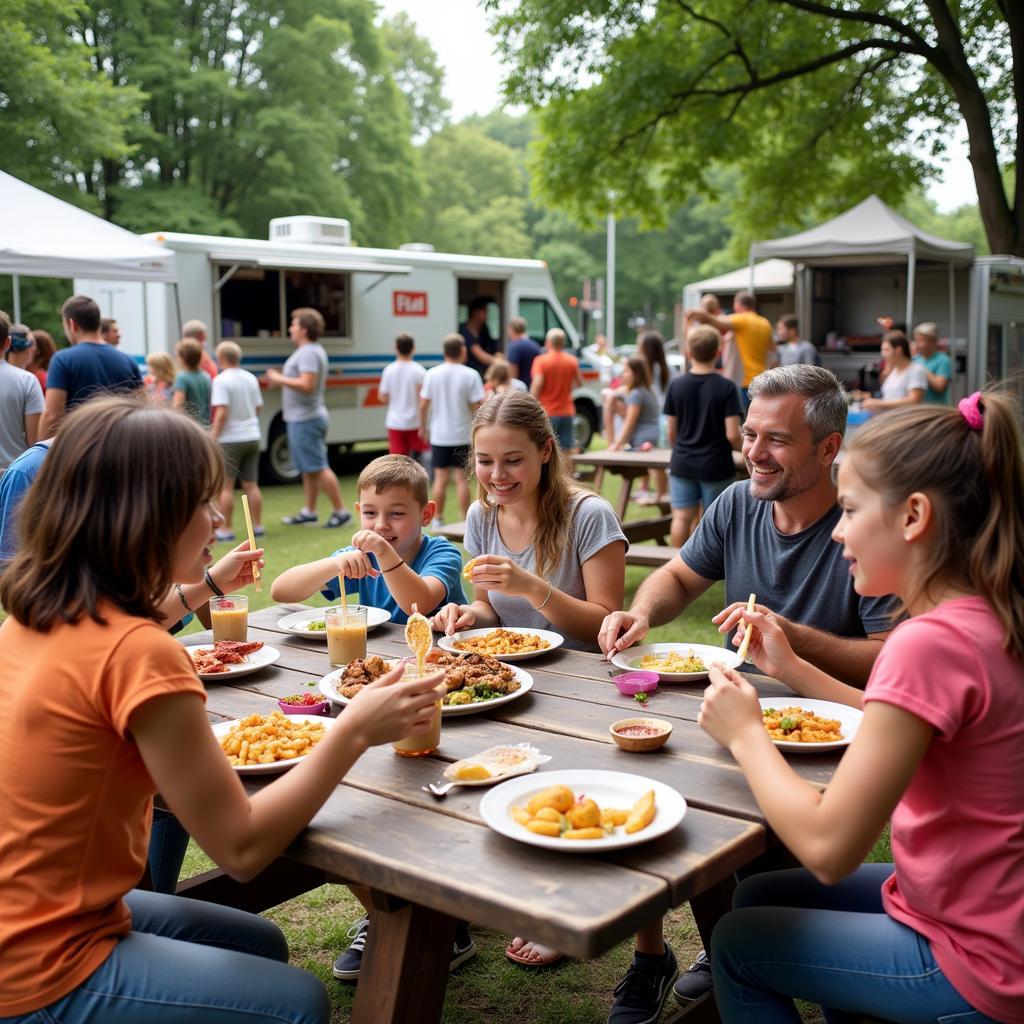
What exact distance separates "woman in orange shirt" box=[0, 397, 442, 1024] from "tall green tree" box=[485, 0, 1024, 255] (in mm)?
11893

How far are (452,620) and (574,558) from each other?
0.49m

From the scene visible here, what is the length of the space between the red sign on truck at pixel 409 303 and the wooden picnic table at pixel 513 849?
38.6 ft

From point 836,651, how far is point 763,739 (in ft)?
2.91

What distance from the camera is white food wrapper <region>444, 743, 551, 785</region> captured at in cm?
201

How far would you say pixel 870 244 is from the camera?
1207cm

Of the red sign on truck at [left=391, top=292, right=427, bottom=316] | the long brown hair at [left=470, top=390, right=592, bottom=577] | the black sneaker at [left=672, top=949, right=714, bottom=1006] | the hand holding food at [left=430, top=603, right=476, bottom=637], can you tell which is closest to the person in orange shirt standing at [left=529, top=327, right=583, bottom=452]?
the red sign on truck at [left=391, top=292, right=427, bottom=316]

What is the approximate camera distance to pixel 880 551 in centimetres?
183

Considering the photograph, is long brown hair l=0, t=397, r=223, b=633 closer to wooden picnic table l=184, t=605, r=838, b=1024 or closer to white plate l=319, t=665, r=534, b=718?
wooden picnic table l=184, t=605, r=838, b=1024

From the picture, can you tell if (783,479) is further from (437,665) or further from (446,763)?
(446,763)

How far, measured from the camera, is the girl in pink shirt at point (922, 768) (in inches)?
65.0

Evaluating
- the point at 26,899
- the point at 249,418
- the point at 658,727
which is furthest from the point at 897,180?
the point at 26,899

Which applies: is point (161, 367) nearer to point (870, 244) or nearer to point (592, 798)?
point (870, 244)

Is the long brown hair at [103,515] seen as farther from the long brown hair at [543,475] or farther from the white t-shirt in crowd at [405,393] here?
the white t-shirt in crowd at [405,393]

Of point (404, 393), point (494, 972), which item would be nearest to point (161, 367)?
point (404, 393)
